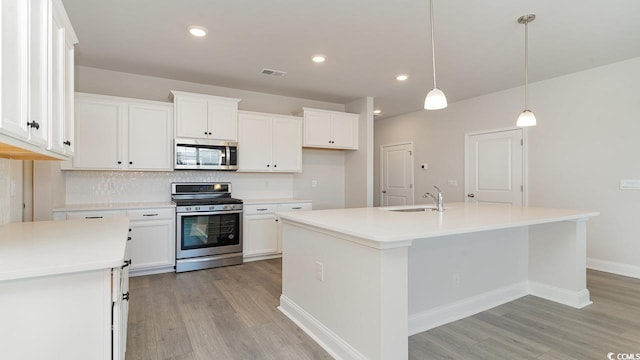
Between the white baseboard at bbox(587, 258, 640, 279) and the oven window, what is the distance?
15.3 feet

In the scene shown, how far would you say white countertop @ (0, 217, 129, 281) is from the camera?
1.16 m

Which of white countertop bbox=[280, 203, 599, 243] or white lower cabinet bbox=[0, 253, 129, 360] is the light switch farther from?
white lower cabinet bbox=[0, 253, 129, 360]

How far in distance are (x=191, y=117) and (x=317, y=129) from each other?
1.93m

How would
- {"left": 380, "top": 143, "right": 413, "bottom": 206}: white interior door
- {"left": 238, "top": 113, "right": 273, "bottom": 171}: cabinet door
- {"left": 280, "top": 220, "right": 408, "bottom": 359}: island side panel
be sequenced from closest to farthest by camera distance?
{"left": 280, "top": 220, "right": 408, "bottom": 359}: island side panel → {"left": 238, "top": 113, "right": 273, "bottom": 171}: cabinet door → {"left": 380, "top": 143, "right": 413, "bottom": 206}: white interior door

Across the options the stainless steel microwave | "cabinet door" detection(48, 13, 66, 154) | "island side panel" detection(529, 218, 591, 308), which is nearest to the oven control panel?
the stainless steel microwave

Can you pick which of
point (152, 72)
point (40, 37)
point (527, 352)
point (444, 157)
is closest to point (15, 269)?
point (40, 37)

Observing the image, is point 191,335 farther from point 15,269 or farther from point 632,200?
point 632,200

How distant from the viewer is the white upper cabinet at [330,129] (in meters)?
5.16

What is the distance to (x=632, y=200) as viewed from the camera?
12.6 ft

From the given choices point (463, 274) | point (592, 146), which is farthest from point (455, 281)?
point (592, 146)

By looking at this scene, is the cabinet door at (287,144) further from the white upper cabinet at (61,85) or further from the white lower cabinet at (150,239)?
the white upper cabinet at (61,85)

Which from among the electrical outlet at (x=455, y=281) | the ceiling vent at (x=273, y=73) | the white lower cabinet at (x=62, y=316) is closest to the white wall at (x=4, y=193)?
the white lower cabinet at (x=62, y=316)

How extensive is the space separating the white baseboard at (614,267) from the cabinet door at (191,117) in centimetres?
532

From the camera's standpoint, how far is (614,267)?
3979mm
